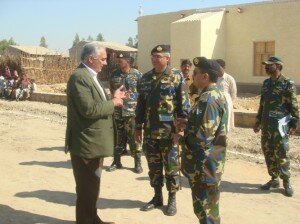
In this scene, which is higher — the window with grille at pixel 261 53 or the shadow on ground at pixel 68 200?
the window with grille at pixel 261 53

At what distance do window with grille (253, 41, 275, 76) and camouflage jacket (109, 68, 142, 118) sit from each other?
12.9 m

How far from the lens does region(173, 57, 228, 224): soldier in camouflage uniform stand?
11.4 ft

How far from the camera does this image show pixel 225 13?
1984 cm

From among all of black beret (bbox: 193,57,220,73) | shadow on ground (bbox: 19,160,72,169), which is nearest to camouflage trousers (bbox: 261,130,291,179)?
black beret (bbox: 193,57,220,73)

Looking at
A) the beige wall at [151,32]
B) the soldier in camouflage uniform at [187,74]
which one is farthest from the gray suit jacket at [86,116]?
the beige wall at [151,32]

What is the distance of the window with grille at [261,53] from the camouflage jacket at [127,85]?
12.9 metres

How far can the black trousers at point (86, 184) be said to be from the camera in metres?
4.08

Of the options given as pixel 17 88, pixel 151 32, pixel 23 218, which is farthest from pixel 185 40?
pixel 23 218

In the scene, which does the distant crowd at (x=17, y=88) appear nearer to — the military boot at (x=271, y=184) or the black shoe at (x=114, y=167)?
the black shoe at (x=114, y=167)

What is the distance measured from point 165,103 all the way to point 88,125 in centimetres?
117

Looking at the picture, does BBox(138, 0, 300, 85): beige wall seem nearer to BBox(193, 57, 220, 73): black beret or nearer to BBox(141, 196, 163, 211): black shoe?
BBox(141, 196, 163, 211): black shoe

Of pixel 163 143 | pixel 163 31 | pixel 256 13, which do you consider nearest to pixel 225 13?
pixel 256 13

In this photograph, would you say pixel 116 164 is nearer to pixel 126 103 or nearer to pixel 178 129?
pixel 126 103

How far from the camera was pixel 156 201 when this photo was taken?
5.10 m
